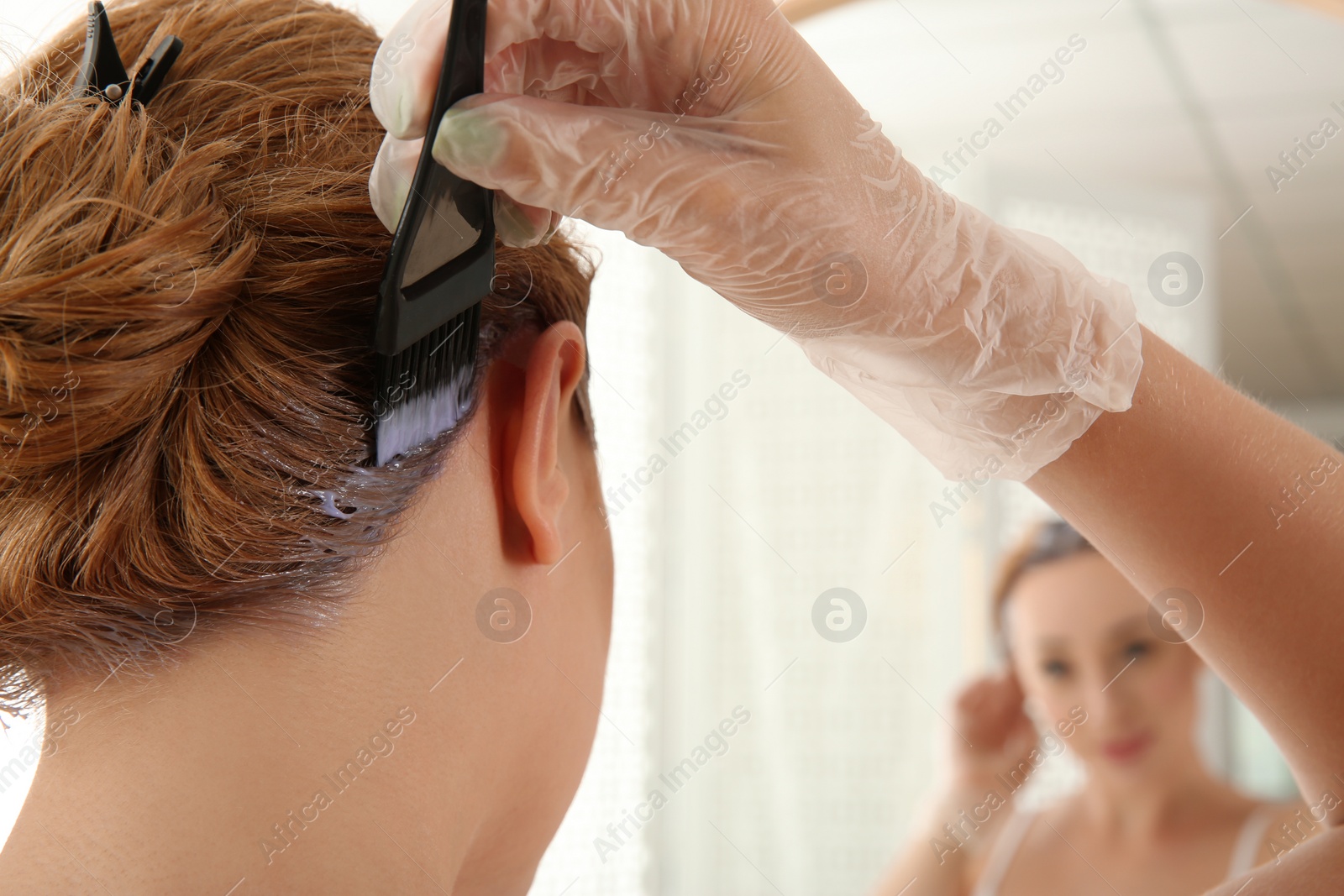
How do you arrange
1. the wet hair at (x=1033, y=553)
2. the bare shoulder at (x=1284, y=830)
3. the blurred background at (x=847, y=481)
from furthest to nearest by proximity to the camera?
the blurred background at (x=847, y=481), the wet hair at (x=1033, y=553), the bare shoulder at (x=1284, y=830)

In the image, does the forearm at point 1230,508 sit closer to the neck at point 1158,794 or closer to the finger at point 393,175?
the finger at point 393,175

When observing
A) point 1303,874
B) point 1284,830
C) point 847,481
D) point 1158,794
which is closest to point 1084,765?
point 1158,794

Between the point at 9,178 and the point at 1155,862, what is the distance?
1.89m

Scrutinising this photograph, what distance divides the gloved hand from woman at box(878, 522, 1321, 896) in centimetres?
122

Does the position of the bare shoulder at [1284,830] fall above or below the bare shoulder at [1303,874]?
below

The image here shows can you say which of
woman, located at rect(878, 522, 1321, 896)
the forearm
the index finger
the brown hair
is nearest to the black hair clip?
the brown hair

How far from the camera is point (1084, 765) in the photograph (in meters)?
1.83

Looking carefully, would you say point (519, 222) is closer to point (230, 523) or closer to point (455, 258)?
point (455, 258)

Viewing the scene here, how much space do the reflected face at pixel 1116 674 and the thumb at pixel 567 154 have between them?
1525mm

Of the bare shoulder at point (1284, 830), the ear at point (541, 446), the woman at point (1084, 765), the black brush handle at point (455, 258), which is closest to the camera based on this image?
the black brush handle at point (455, 258)

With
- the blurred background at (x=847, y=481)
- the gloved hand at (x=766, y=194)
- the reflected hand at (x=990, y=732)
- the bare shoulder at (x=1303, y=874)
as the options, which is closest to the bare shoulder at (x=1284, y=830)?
the reflected hand at (x=990, y=732)

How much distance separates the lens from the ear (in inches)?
23.9

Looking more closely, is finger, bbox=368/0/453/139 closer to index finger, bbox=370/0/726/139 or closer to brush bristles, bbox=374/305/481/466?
index finger, bbox=370/0/726/139

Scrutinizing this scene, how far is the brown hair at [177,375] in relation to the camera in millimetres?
479
